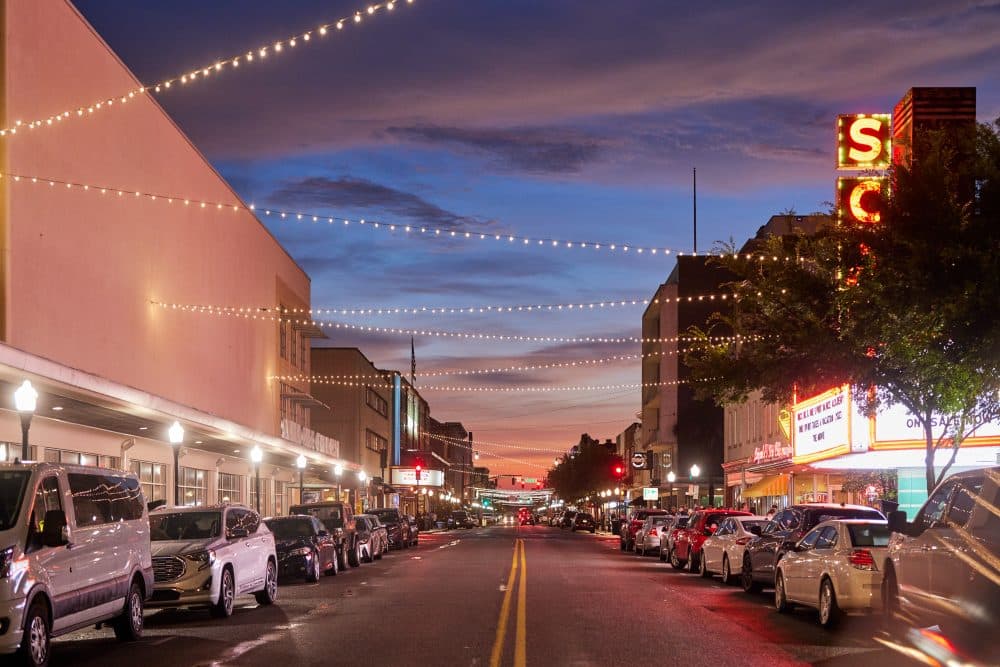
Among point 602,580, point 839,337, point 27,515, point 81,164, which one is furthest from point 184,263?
point 27,515

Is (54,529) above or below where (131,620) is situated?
above

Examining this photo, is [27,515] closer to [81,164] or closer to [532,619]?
[532,619]

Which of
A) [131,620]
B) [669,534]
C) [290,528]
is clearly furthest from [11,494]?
[669,534]

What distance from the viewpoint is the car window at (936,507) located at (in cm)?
1359

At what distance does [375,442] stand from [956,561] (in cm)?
9500

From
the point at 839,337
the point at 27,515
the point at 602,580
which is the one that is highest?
the point at 839,337

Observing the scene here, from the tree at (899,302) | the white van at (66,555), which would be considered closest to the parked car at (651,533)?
the tree at (899,302)

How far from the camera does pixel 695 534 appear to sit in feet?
107

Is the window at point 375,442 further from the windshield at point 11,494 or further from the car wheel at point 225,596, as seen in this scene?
the windshield at point 11,494

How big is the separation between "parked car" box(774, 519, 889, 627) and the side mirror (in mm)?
10021

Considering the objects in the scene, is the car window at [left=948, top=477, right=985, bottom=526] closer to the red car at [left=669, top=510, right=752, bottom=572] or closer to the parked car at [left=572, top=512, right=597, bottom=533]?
the red car at [left=669, top=510, right=752, bottom=572]

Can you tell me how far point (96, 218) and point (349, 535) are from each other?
1131 centimetres

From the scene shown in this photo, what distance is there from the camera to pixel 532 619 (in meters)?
18.3

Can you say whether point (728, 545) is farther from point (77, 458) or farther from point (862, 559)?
point (77, 458)
